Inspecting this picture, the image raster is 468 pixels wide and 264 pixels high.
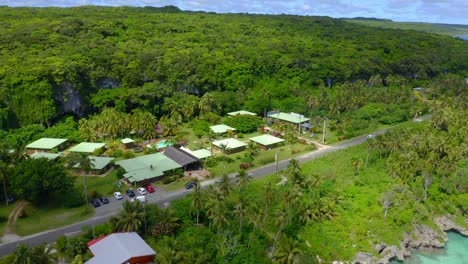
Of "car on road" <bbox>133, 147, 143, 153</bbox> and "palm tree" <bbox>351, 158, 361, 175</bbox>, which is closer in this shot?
"palm tree" <bbox>351, 158, 361, 175</bbox>

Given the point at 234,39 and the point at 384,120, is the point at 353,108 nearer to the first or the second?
the point at 384,120

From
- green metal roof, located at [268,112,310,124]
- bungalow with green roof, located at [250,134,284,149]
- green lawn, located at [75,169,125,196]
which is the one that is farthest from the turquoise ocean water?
green metal roof, located at [268,112,310,124]

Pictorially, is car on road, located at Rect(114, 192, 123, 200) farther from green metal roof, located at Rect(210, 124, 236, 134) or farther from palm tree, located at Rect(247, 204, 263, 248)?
green metal roof, located at Rect(210, 124, 236, 134)

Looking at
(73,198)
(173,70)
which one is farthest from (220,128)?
(73,198)

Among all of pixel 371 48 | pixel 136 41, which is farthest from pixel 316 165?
pixel 371 48

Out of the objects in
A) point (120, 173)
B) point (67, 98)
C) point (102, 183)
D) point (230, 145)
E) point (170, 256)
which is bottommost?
point (102, 183)

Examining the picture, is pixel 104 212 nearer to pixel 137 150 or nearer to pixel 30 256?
pixel 30 256

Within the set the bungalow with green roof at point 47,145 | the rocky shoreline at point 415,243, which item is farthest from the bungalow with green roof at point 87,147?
the rocky shoreline at point 415,243
